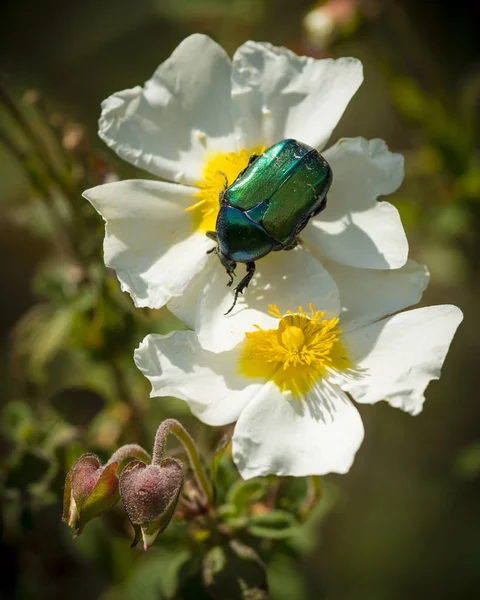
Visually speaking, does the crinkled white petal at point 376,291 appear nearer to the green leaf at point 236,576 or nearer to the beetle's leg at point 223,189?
the beetle's leg at point 223,189

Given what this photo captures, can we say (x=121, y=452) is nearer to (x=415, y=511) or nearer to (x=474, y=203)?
(x=474, y=203)

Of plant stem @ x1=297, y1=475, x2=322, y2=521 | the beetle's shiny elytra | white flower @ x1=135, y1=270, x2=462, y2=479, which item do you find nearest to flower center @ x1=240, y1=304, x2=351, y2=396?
white flower @ x1=135, y1=270, x2=462, y2=479

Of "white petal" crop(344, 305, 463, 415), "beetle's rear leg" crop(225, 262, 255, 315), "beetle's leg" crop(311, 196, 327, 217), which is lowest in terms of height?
"white petal" crop(344, 305, 463, 415)

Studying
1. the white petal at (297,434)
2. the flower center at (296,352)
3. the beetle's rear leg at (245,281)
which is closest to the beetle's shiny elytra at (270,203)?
the beetle's rear leg at (245,281)

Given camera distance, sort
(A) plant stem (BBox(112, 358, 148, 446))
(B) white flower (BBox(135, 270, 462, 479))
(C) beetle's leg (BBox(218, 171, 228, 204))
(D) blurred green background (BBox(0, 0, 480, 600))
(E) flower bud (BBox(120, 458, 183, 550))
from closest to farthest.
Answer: (E) flower bud (BBox(120, 458, 183, 550))
(B) white flower (BBox(135, 270, 462, 479))
(C) beetle's leg (BBox(218, 171, 228, 204))
(D) blurred green background (BBox(0, 0, 480, 600))
(A) plant stem (BBox(112, 358, 148, 446))

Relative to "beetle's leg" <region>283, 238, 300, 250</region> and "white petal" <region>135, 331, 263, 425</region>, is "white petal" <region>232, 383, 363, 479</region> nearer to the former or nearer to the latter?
"white petal" <region>135, 331, 263, 425</region>

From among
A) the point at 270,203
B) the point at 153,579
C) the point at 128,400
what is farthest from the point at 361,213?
the point at 153,579

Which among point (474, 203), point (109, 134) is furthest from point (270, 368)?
point (474, 203)
